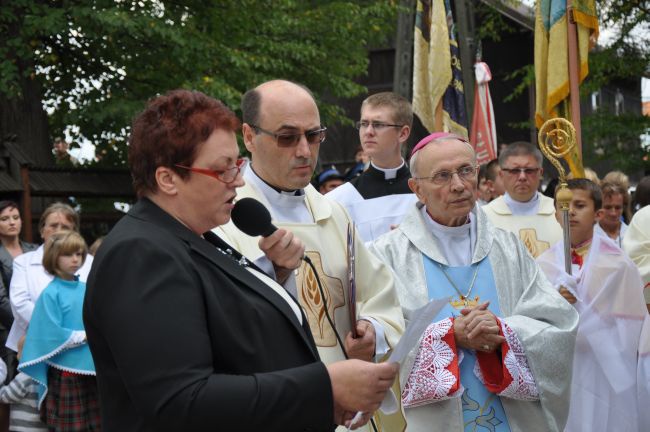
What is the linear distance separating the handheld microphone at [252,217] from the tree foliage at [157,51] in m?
10.2

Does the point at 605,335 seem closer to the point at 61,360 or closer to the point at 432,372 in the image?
the point at 432,372

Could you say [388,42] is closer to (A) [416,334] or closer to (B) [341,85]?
(B) [341,85]

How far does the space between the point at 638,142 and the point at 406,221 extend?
11831 millimetres

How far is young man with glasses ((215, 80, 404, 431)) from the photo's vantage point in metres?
4.22

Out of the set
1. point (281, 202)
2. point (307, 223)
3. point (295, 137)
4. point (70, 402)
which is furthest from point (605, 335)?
point (70, 402)

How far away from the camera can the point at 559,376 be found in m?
4.86

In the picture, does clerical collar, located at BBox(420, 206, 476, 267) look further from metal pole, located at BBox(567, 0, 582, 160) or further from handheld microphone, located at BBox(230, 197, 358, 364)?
metal pole, located at BBox(567, 0, 582, 160)

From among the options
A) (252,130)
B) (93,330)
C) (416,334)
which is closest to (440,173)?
(252,130)

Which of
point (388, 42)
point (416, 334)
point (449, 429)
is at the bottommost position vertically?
point (449, 429)

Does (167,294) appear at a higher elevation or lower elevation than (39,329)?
higher

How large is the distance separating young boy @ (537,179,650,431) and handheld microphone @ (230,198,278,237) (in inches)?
126

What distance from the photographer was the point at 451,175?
4.96 m

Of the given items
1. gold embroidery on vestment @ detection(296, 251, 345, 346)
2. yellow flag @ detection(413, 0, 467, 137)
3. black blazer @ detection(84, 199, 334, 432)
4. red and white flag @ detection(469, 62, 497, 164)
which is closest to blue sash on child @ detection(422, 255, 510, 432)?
gold embroidery on vestment @ detection(296, 251, 345, 346)

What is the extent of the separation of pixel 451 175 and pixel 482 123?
793cm
